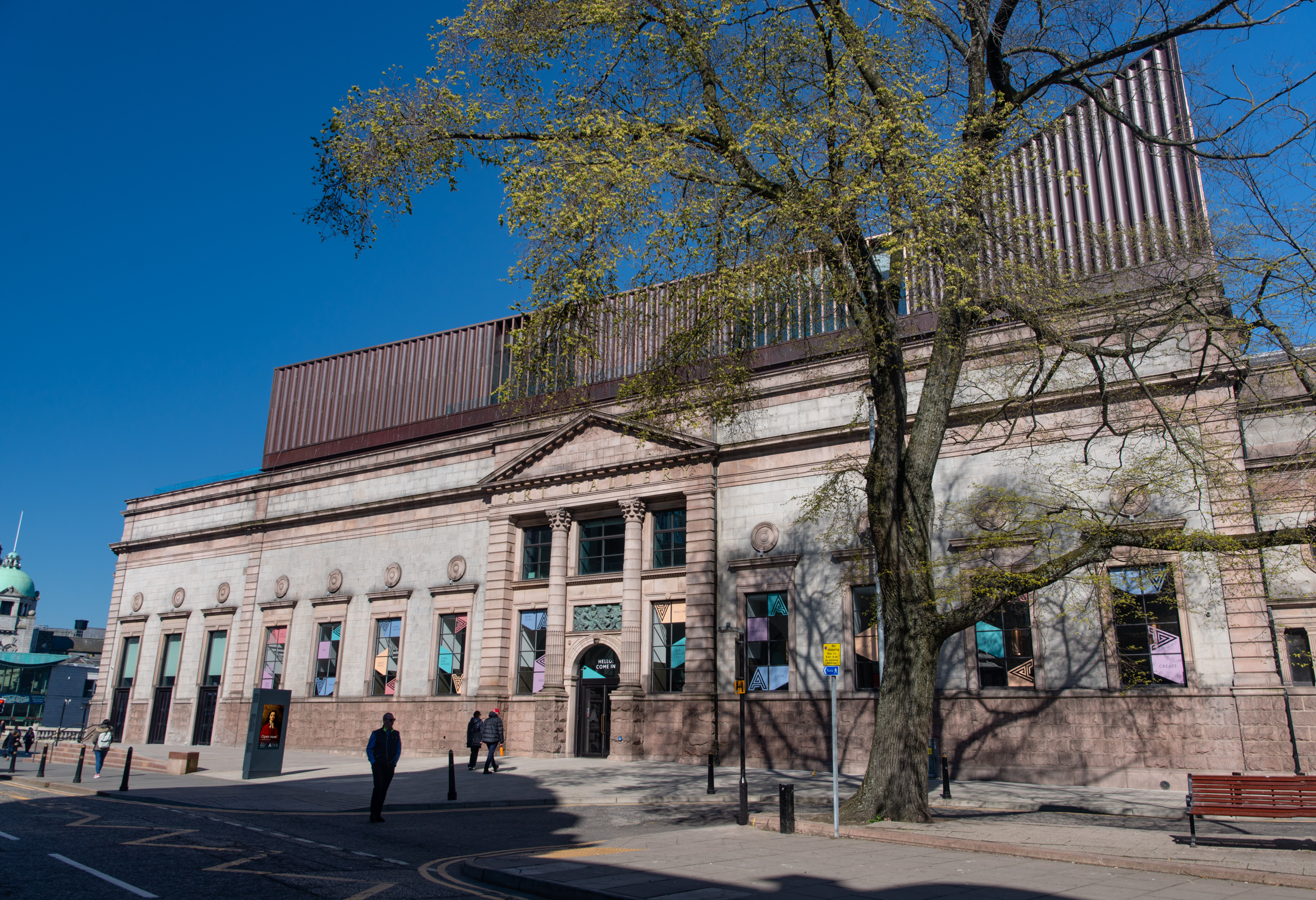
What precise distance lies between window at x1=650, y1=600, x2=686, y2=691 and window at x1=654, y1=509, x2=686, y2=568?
4.54ft

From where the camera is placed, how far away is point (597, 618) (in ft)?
101

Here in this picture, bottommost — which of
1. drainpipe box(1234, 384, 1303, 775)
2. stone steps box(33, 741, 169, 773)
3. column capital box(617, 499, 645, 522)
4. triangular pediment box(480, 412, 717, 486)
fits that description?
stone steps box(33, 741, 169, 773)

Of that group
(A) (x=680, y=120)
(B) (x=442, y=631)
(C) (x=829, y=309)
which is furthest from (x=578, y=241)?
(B) (x=442, y=631)

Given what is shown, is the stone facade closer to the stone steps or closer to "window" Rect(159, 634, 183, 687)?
"window" Rect(159, 634, 183, 687)

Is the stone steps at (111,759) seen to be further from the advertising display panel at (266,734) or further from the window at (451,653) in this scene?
the window at (451,653)

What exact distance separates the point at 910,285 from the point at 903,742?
7144mm

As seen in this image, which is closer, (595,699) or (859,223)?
(859,223)

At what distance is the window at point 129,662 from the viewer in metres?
43.5

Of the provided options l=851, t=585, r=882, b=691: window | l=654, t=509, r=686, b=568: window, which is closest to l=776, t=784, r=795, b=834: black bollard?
l=851, t=585, r=882, b=691: window

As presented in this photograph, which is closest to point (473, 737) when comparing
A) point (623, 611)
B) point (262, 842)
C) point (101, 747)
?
point (623, 611)

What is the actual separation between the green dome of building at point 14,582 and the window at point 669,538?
11453 cm

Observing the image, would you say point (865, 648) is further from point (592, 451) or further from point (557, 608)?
point (592, 451)

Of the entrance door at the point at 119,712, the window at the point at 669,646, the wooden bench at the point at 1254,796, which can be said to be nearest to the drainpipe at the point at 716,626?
the window at the point at 669,646

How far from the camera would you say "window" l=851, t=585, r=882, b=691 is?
82.4 feet
